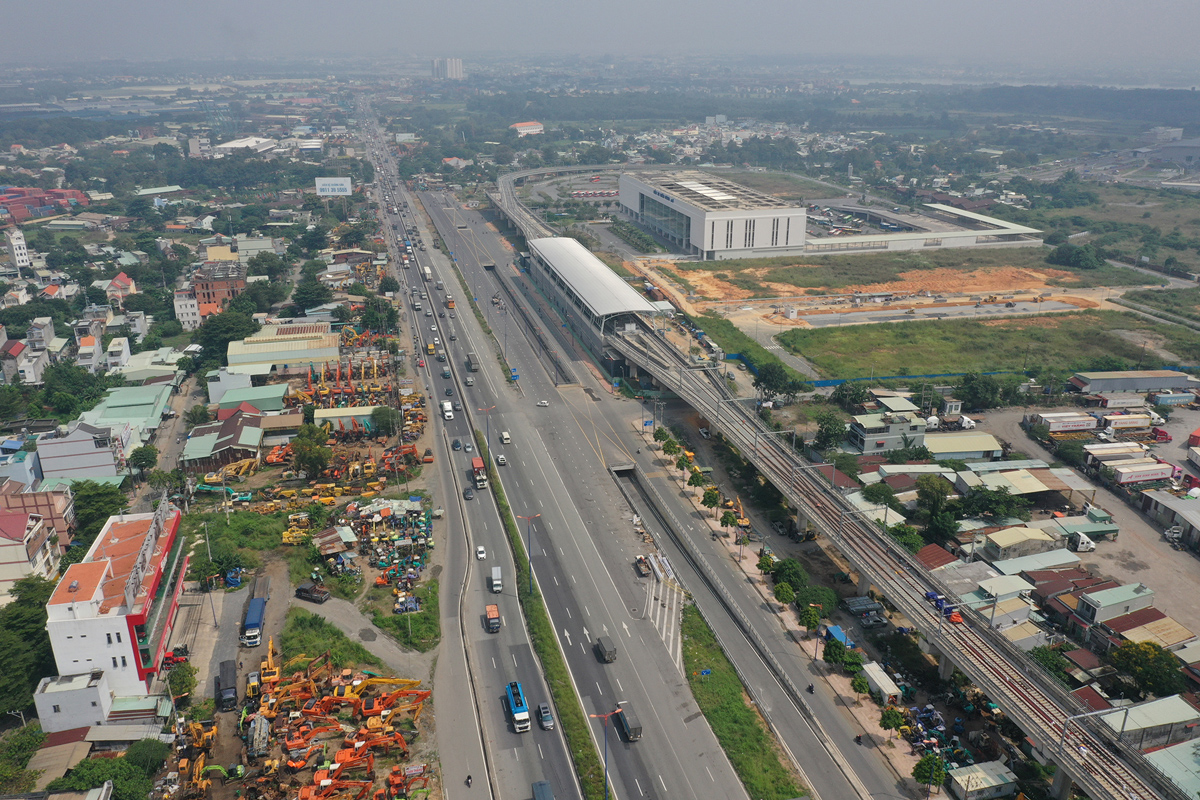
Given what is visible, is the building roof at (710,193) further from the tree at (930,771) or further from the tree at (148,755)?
the tree at (148,755)

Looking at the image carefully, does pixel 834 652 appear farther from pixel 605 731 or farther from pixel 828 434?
pixel 828 434

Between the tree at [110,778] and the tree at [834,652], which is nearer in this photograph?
the tree at [110,778]


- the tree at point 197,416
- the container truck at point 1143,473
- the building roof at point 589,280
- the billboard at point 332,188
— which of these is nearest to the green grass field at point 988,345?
the building roof at point 589,280

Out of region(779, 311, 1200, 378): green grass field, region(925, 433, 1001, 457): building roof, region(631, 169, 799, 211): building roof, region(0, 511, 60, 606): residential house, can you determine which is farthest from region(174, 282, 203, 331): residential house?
region(925, 433, 1001, 457): building roof

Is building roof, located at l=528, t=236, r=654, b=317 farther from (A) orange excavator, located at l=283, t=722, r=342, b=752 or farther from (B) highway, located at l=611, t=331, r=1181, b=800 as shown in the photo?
(A) orange excavator, located at l=283, t=722, r=342, b=752

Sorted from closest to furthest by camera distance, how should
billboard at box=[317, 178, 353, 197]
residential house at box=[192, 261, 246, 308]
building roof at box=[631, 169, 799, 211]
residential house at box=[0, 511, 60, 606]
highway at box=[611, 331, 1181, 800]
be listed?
highway at box=[611, 331, 1181, 800]
residential house at box=[0, 511, 60, 606]
residential house at box=[192, 261, 246, 308]
building roof at box=[631, 169, 799, 211]
billboard at box=[317, 178, 353, 197]

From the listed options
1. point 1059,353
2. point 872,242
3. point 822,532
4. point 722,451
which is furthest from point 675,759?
point 872,242
